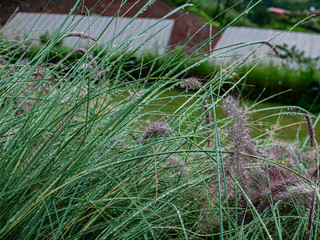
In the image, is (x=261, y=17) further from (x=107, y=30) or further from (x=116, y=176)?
(x=116, y=176)

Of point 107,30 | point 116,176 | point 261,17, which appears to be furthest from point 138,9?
point 261,17

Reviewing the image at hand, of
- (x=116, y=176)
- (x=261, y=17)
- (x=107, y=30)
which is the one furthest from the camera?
(x=261, y=17)

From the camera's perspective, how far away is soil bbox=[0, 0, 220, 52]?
3.75 ft

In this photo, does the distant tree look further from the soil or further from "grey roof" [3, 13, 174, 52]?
"grey roof" [3, 13, 174, 52]

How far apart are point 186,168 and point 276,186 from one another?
9.9 inches

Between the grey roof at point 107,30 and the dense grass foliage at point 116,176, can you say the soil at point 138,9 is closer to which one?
the grey roof at point 107,30

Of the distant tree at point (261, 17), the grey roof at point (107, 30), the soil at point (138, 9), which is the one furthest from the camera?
the distant tree at point (261, 17)

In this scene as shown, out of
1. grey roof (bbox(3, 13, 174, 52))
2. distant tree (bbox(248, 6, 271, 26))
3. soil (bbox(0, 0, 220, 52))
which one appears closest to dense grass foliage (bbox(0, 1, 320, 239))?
grey roof (bbox(3, 13, 174, 52))

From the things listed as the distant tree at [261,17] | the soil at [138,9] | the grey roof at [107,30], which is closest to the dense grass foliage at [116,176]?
the grey roof at [107,30]

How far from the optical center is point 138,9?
4.17 ft

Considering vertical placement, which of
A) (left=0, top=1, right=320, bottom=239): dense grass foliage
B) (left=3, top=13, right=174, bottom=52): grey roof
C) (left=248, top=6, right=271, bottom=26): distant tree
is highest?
(left=3, top=13, right=174, bottom=52): grey roof

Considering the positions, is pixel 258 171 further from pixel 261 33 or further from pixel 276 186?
pixel 261 33

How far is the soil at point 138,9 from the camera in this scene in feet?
3.75

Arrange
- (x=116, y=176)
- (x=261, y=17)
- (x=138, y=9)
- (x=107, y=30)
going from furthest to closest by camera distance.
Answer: (x=261, y=17) → (x=138, y=9) → (x=107, y=30) → (x=116, y=176)
